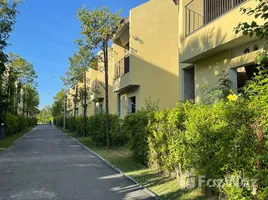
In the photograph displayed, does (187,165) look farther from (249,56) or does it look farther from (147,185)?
(249,56)

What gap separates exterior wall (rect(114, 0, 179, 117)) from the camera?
63.0ft

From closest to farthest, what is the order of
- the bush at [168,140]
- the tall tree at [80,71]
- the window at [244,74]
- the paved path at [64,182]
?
the paved path at [64,182] → the bush at [168,140] → the window at [244,74] → the tall tree at [80,71]

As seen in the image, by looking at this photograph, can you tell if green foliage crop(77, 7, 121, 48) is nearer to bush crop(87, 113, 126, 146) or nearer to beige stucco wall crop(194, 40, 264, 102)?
bush crop(87, 113, 126, 146)

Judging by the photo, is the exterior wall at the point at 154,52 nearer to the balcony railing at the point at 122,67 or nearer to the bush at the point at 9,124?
the balcony railing at the point at 122,67

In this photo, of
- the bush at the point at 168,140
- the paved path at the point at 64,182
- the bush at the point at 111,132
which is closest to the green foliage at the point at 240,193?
the bush at the point at 168,140

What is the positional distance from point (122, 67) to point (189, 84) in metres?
9.15

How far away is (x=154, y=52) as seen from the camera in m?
19.8

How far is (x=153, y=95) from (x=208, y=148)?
550 inches

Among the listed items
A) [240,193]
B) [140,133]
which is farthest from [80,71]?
[240,193]

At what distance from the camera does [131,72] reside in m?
19.2

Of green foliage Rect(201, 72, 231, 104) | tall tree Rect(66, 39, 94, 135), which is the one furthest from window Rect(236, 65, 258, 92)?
tall tree Rect(66, 39, 94, 135)

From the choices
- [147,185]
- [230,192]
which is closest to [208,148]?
[230,192]

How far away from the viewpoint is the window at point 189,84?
14.1 metres

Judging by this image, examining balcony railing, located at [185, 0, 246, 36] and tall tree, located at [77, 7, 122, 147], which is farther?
tall tree, located at [77, 7, 122, 147]
